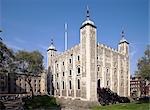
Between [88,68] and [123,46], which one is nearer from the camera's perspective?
[88,68]

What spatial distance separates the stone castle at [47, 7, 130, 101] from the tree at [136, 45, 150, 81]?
7.89m

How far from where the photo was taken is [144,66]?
42125 mm

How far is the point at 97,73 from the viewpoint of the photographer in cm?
4703

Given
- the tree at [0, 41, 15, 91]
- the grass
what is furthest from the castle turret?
the tree at [0, 41, 15, 91]

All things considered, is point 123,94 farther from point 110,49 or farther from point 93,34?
point 93,34

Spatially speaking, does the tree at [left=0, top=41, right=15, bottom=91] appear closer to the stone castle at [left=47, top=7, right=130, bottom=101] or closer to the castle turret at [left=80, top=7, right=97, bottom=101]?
the stone castle at [left=47, top=7, right=130, bottom=101]

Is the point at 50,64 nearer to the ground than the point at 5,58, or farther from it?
nearer to the ground

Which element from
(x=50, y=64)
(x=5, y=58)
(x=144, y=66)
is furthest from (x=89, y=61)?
(x=50, y=64)

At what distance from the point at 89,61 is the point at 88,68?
134cm

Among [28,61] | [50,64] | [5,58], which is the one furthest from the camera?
[50,64]

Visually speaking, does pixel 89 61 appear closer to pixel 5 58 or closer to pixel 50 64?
pixel 5 58

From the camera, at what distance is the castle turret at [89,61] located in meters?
43.2

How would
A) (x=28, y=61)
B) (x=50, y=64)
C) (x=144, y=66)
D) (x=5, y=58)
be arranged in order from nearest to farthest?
(x=5, y=58) < (x=144, y=66) < (x=28, y=61) < (x=50, y=64)

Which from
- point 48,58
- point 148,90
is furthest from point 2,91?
point 148,90
